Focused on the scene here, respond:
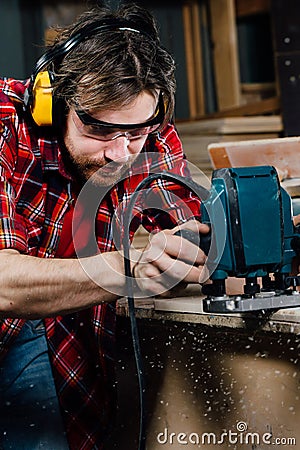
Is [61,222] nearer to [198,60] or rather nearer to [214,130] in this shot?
[214,130]

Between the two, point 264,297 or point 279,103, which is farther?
point 279,103

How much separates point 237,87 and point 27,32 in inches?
49.9

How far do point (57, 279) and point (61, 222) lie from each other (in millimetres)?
379

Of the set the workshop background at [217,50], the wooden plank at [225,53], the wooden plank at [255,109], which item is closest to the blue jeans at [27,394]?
the workshop background at [217,50]

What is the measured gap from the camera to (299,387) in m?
1.68

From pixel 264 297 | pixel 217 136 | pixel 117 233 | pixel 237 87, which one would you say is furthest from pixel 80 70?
pixel 237 87

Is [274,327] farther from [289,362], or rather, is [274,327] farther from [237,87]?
[237,87]

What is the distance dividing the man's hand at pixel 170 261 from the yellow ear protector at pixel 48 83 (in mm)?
427

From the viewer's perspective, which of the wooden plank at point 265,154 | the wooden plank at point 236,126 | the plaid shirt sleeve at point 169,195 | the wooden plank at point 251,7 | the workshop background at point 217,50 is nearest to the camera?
the plaid shirt sleeve at point 169,195

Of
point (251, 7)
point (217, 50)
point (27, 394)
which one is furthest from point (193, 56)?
point (27, 394)

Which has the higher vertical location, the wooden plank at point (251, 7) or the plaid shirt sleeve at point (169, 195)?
the wooden plank at point (251, 7)

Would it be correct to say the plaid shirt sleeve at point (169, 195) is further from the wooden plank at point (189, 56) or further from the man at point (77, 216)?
the wooden plank at point (189, 56)

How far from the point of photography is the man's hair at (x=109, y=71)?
1.83 metres

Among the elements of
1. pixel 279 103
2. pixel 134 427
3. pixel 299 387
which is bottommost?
pixel 134 427
